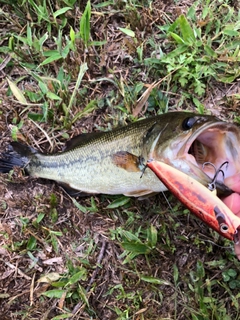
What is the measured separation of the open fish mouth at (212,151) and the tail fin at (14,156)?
60.7 inches

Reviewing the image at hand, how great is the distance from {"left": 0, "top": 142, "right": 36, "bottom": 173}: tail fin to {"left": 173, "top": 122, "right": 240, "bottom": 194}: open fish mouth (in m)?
1.54

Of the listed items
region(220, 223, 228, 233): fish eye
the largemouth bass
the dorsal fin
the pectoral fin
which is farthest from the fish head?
the dorsal fin

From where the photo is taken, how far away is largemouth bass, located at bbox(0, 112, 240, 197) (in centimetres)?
282

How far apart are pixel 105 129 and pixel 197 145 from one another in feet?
3.59

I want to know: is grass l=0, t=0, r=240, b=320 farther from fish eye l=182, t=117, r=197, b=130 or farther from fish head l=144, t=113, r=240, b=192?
fish eye l=182, t=117, r=197, b=130

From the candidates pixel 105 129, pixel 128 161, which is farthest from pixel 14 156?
pixel 128 161

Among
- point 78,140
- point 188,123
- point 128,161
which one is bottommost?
point 78,140

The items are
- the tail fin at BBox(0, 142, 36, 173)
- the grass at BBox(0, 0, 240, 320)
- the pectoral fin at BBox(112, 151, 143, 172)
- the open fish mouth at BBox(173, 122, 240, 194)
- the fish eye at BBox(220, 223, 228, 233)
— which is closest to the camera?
the fish eye at BBox(220, 223, 228, 233)

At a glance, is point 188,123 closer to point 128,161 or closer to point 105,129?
point 128,161

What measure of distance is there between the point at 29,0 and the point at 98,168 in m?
1.81

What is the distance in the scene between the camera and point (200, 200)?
251 cm

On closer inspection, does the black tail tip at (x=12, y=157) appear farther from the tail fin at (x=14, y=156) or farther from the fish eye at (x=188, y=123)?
the fish eye at (x=188, y=123)

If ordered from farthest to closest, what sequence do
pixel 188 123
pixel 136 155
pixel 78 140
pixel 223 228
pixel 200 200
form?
pixel 78 140, pixel 136 155, pixel 188 123, pixel 200 200, pixel 223 228

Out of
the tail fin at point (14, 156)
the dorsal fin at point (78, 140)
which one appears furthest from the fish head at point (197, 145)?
the tail fin at point (14, 156)
